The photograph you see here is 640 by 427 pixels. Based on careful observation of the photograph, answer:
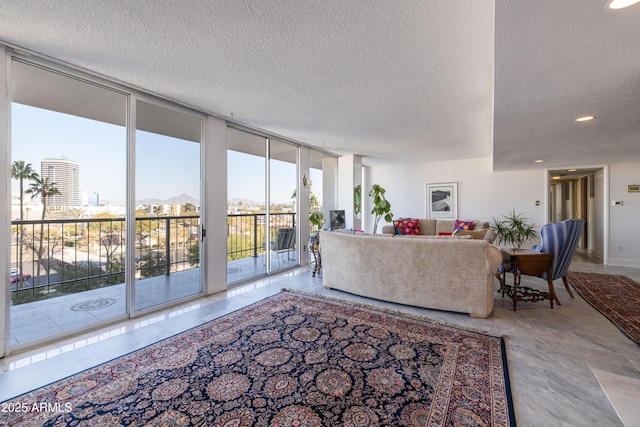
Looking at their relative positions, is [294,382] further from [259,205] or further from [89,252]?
[259,205]

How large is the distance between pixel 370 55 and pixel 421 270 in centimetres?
224

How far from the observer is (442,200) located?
705 centimetres

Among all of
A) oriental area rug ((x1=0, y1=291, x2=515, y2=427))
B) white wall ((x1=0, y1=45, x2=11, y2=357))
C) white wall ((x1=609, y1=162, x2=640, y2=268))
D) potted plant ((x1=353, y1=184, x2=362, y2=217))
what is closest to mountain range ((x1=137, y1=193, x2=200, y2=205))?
white wall ((x1=0, y1=45, x2=11, y2=357))

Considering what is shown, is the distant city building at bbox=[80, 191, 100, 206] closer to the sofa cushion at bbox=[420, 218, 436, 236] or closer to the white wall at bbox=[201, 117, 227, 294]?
the white wall at bbox=[201, 117, 227, 294]

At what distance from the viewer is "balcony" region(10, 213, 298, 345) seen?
99.7 inches

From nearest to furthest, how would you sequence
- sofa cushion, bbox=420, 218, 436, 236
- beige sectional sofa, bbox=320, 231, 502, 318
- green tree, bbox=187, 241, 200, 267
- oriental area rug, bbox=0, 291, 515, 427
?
oriental area rug, bbox=0, 291, 515, 427
beige sectional sofa, bbox=320, 231, 502, 318
green tree, bbox=187, 241, 200, 267
sofa cushion, bbox=420, 218, 436, 236

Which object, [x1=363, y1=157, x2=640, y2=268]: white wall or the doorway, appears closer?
[x1=363, y1=157, x2=640, y2=268]: white wall

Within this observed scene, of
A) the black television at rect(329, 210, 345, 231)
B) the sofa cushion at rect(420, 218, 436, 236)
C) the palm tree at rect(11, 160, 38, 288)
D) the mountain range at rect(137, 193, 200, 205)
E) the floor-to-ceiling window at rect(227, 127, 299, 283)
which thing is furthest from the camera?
the sofa cushion at rect(420, 218, 436, 236)

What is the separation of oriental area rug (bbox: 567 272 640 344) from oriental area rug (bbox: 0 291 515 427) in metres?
1.51

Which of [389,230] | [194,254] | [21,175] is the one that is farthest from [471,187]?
[21,175]

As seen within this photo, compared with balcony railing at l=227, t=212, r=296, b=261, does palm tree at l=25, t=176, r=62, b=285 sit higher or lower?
higher

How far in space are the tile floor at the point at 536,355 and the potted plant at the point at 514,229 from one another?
2985 millimetres

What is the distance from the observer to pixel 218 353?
2127 mm

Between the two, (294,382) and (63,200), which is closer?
(294,382)
